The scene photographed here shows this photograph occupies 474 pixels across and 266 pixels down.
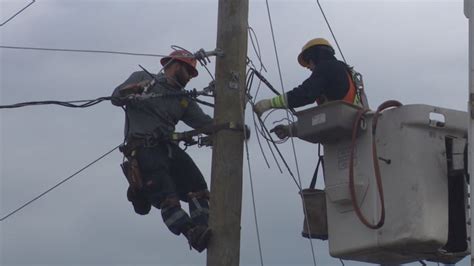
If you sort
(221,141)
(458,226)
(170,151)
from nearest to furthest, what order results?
(458,226)
(221,141)
(170,151)

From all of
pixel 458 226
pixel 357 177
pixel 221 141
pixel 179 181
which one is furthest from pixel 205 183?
pixel 458 226

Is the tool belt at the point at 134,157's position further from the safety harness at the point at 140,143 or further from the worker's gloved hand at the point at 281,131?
the worker's gloved hand at the point at 281,131

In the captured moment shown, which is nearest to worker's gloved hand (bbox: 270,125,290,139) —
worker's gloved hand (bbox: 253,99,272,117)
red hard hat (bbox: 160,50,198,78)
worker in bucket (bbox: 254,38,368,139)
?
worker in bucket (bbox: 254,38,368,139)

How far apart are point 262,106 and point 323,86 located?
489 millimetres

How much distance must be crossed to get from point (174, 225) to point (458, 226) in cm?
202

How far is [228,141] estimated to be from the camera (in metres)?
7.68

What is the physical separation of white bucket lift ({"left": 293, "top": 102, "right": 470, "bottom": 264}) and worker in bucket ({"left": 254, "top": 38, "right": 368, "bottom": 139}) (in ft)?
1.22

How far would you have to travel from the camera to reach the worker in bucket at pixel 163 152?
7.95m

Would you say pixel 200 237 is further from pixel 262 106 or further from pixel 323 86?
pixel 323 86

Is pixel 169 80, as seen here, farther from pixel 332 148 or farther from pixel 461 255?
pixel 461 255

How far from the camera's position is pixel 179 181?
8367mm

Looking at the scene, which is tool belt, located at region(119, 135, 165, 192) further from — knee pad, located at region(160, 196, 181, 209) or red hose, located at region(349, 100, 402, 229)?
red hose, located at region(349, 100, 402, 229)

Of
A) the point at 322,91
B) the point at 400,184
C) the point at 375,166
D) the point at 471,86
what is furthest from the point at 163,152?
the point at 471,86

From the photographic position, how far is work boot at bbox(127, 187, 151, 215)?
8.25 m
